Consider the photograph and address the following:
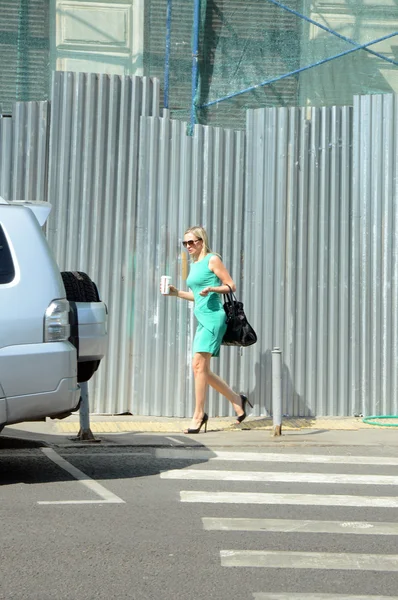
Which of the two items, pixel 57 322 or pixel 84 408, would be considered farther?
pixel 84 408

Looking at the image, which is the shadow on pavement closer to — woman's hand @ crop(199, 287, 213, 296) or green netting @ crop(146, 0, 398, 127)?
woman's hand @ crop(199, 287, 213, 296)

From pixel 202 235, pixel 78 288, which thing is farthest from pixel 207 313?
pixel 78 288

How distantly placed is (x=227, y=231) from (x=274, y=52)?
3.35 meters

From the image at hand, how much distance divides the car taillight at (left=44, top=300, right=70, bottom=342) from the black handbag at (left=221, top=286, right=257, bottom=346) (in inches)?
120

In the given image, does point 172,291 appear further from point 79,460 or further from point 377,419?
point 377,419

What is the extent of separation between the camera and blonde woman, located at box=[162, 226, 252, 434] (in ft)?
33.0

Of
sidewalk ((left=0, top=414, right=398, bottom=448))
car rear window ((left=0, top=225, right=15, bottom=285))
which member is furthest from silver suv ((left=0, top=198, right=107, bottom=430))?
sidewalk ((left=0, top=414, right=398, bottom=448))

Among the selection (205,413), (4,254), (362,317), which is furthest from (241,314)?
(4,254)

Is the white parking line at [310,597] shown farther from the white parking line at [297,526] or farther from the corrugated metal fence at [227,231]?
the corrugated metal fence at [227,231]

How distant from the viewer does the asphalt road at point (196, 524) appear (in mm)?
4941

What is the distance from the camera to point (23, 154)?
Answer: 11070 mm

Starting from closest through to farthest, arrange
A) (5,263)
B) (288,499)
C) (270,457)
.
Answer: (288,499), (5,263), (270,457)

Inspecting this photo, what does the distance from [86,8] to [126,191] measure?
13.1ft

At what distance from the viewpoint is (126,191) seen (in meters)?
11.2
